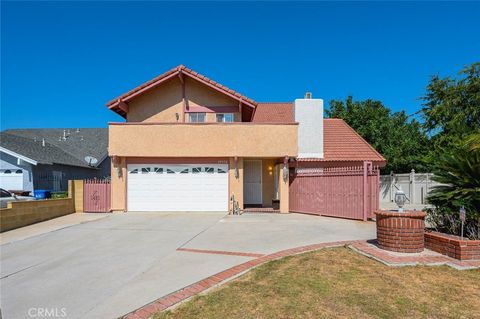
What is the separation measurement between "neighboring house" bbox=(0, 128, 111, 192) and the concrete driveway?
→ 986 cm

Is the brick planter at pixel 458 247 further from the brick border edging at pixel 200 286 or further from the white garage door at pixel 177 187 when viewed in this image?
the white garage door at pixel 177 187

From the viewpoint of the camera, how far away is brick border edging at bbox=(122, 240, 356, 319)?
437 centimetres

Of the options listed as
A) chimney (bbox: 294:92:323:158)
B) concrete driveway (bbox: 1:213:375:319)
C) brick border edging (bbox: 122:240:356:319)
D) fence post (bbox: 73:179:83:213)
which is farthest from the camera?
chimney (bbox: 294:92:323:158)

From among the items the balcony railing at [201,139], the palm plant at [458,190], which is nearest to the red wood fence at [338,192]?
the balcony railing at [201,139]

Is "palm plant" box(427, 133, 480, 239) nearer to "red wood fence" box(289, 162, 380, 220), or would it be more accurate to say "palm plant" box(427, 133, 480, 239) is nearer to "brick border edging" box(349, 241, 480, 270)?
"brick border edging" box(349, 241, 480, 270)

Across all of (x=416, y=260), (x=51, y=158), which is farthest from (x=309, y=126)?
(x=51, y=158)

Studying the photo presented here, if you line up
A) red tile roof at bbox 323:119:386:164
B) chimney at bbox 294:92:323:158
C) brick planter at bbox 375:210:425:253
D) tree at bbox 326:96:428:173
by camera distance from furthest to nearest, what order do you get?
tree at bbox 326:96:428:173 < chimney at bbox 294:92:323:158 < red tile roof at bbox 323:119:386:164 < brick planter at bbox 375:210:425:253

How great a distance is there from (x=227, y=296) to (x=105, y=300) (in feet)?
6.22

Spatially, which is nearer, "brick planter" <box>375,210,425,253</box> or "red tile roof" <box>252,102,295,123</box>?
Answer: "brick planter" <box>375,210,425,253</box>

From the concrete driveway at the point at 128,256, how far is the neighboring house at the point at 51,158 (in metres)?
9.86

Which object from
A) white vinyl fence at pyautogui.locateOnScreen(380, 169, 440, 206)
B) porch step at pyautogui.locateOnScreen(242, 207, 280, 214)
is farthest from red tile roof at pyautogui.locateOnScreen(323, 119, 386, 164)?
porch step at pyautogui.locateOnScreen(242, 207, 280, 214)

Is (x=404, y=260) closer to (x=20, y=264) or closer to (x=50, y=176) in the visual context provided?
(x=20, y=264)

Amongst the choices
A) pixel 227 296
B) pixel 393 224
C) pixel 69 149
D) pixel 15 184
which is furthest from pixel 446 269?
pixel 69 149

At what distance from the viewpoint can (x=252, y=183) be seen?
60.0ft
